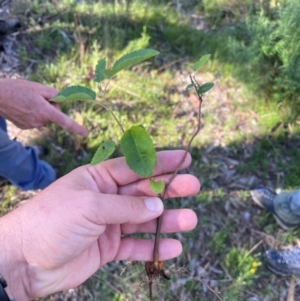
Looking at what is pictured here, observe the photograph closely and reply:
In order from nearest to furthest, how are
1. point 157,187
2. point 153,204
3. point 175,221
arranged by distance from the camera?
point 157,187 → point 153,204 → point 175,221

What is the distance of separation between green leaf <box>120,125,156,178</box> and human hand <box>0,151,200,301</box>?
0.21 m

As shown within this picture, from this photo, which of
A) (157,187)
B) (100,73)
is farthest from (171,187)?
(100,73)

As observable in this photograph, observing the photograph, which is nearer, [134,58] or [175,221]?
[134,58]

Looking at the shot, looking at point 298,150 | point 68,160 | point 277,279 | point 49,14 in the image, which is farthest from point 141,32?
point 277,279

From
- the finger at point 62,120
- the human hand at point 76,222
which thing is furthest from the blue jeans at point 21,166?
the human hand at point 76,222

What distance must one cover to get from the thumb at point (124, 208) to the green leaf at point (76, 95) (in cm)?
36

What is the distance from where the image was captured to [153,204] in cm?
154

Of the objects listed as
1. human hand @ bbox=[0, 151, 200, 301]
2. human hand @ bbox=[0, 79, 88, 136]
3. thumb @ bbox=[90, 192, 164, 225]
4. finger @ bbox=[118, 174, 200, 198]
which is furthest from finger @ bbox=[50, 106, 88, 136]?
thumb @ bbox=[90, 192, 164, 225]

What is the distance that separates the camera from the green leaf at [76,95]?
1.29 metres

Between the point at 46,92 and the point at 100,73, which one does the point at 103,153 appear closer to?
the point at 100,73

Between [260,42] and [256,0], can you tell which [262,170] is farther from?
[256,0]

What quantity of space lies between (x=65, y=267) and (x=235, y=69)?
199 centimetres

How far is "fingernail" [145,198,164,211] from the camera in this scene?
5.04ft

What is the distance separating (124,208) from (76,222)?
0.18 m
